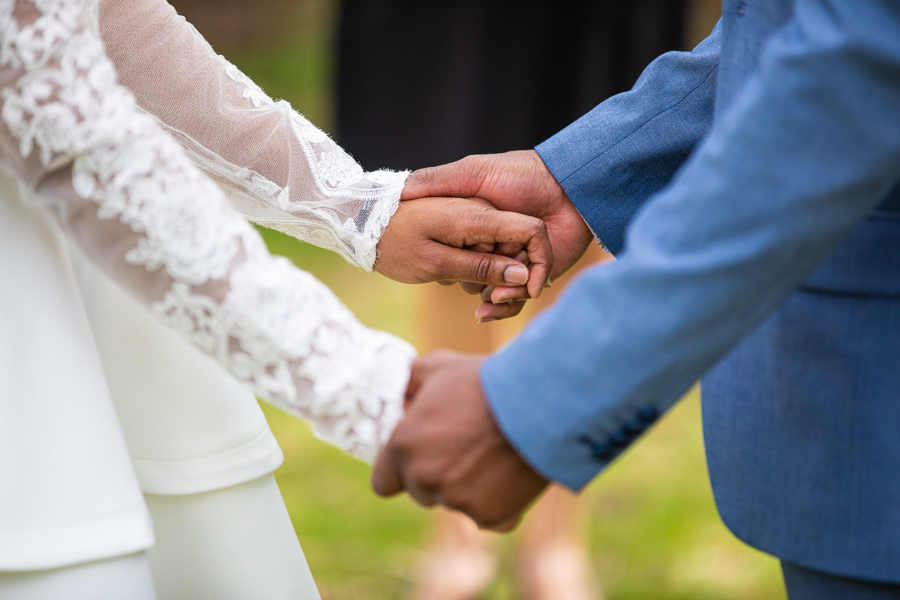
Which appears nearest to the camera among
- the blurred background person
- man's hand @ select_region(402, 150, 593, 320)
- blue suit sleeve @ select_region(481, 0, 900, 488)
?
blue suit sleeve @ select_region(481, 0, 900, 488)

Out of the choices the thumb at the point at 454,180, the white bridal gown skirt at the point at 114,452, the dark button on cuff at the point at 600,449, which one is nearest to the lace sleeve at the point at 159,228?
the white bridal gown skirt at the point at 114,452

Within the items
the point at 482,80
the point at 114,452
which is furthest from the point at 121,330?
the point at 482,80

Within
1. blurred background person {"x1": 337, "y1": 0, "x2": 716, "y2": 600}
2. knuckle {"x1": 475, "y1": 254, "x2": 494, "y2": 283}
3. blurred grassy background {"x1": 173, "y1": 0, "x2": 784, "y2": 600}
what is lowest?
blurred grassy background {"x1": 173, "y1": 0, "x2": 784, "y2": 600}

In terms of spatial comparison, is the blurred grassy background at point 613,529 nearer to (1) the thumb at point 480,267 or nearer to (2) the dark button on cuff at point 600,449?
(1) the thumb at point 480,267

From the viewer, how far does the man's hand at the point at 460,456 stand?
883 mm

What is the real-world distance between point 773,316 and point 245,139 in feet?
2.65

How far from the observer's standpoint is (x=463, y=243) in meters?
1.34

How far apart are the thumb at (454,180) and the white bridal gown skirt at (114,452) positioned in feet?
1.56

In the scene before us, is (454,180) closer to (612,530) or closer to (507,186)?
(507,186)

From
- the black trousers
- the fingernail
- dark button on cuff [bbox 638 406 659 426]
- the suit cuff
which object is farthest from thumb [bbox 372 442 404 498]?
the black trousers

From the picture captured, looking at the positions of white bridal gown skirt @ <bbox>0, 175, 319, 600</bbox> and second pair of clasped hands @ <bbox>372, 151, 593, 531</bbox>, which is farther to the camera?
second pair of clasped hands @ <bbox>372, 151, 593, 531</bbox>

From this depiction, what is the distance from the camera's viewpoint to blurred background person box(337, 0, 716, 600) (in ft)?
8.00

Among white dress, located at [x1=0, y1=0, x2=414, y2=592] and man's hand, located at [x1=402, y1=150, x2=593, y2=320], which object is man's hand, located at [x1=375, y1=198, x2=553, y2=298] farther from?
white dress, located at [x1=0, y1=0, x2=414, y2=592]

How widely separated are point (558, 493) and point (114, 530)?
1.60 m
